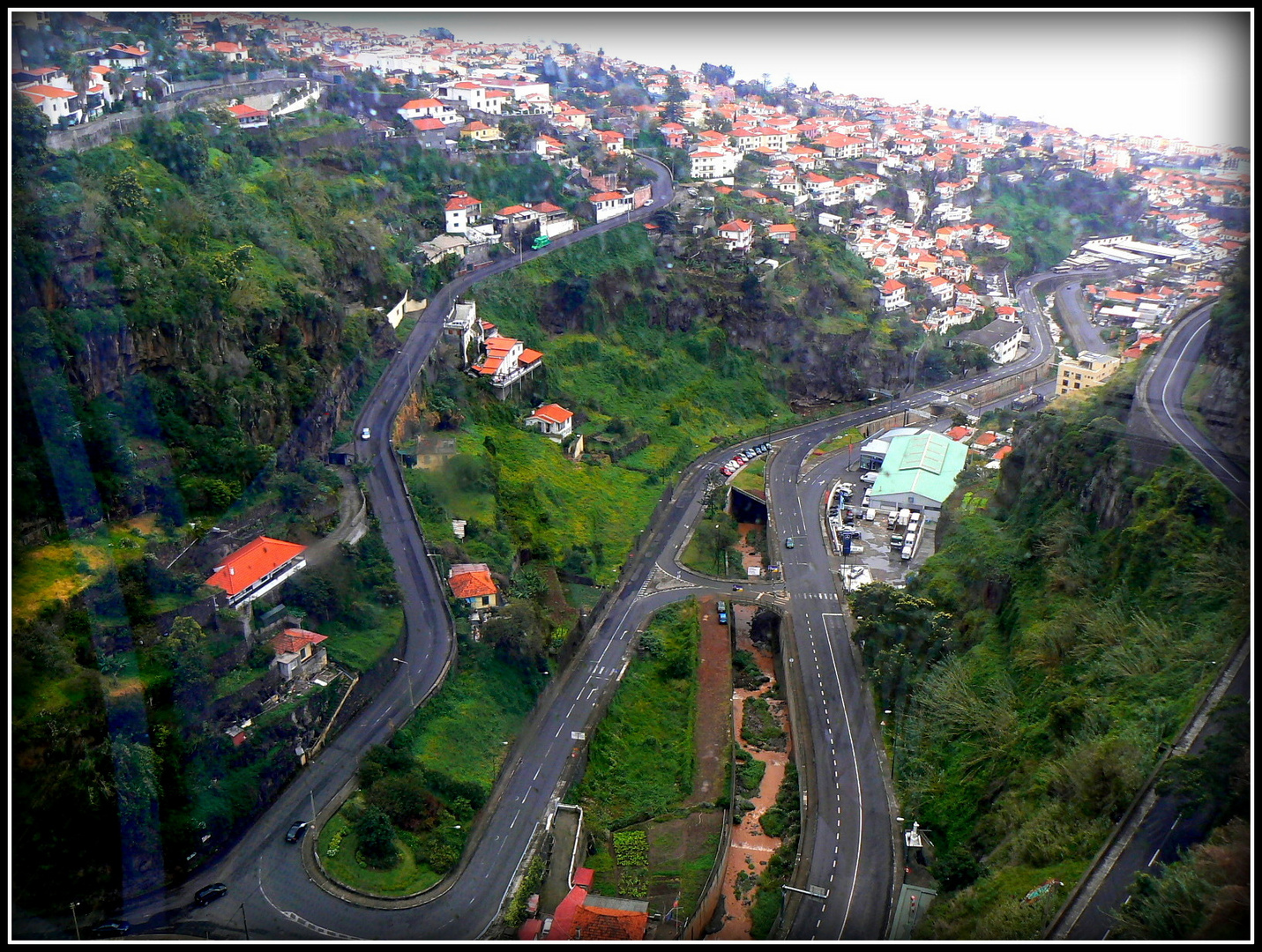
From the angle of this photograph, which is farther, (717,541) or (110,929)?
(717,541)

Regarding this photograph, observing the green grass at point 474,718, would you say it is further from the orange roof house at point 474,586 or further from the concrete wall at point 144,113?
the concrete wall at point 144,113

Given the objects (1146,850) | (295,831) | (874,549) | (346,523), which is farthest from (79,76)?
(1146,850)

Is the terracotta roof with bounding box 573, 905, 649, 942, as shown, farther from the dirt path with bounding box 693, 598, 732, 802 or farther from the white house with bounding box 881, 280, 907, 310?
the white house with bounding box 881, 280, 907, 310

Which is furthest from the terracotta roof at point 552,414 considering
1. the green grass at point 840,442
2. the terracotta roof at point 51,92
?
the terracotta roof at point 51,92

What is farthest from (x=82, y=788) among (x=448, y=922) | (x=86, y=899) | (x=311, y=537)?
(x=311, y=537)

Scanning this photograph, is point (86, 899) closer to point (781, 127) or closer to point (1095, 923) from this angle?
point (1095, 923)

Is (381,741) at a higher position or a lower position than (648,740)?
higher

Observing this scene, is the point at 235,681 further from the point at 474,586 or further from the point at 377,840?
the point at 474,586
